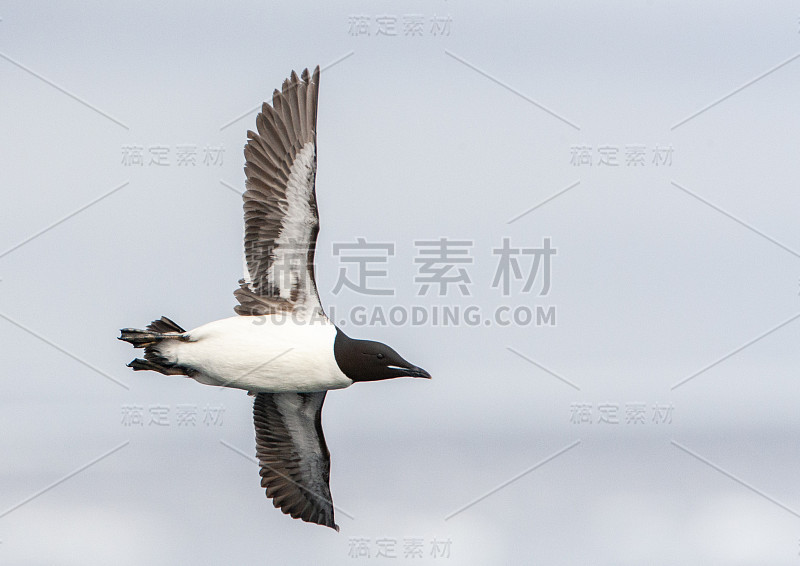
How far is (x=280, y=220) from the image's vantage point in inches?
627

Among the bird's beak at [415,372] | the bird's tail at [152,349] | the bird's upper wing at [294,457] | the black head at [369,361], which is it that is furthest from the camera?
the bird's upper wing at [294,457]

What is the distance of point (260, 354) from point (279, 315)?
2.50 feet

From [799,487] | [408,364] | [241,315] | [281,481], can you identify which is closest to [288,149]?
[241,315]

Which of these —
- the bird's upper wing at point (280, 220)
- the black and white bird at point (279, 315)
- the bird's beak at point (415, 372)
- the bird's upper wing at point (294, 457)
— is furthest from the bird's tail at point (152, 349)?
the bird's beak at point (415, 372)

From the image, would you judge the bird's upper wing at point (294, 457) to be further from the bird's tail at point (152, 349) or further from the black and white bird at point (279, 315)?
the bird's tail at point (152, 349)

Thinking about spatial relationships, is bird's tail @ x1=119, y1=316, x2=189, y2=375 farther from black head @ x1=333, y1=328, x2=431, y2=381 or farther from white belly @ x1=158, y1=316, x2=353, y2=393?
black head @ x1=333, y1=328, x2=431, y2=381

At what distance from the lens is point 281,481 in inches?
717

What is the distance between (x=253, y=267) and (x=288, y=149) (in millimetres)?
1652

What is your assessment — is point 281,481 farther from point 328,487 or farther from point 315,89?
point 315,89

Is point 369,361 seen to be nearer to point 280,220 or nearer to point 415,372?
point 415,372

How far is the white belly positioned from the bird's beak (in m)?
0.80

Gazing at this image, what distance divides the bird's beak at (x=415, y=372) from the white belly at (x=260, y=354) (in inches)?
31.6

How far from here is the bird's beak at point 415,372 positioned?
50.6 feet

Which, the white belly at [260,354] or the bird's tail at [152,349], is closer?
the white belly at [260,354]
